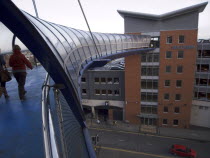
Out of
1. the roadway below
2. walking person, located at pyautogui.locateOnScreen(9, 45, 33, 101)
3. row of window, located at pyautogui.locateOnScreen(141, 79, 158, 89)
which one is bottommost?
the roadway below

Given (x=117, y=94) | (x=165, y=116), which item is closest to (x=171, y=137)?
(x=165, y=116)

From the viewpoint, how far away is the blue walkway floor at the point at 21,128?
2.56m

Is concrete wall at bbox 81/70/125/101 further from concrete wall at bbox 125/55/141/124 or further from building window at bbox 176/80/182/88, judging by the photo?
building window at bbox 176/80/182/88

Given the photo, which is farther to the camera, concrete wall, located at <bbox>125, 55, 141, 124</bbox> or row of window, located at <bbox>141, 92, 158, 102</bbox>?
row of window, located at <bbox>141, 92, 158, 102</bbox>

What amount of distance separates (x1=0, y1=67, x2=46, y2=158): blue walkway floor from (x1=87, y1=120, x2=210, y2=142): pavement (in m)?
19.8

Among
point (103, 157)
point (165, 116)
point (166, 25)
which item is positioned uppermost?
point (166, 25)

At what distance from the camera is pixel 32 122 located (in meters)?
3.44

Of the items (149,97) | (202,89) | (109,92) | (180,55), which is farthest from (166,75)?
(109,92)

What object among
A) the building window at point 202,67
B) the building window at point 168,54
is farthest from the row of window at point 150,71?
the building window at point 202,67

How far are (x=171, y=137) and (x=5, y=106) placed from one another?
2099cm

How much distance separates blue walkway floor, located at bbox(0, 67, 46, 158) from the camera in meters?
2.56

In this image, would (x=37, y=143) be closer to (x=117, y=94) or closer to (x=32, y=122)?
(x=32, y=122)

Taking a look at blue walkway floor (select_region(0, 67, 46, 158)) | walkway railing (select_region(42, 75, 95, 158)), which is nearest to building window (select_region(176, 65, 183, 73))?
walkway railing (select_region(42, 75, 95, 158))

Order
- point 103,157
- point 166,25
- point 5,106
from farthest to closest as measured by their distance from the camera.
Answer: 1. point 166,25
2. point 103,157
3. point 5,106
